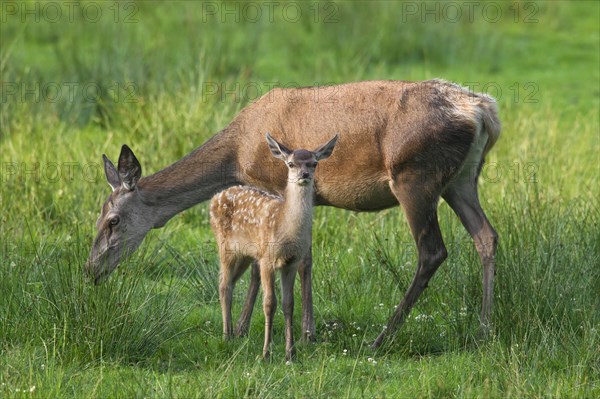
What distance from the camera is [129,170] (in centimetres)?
834

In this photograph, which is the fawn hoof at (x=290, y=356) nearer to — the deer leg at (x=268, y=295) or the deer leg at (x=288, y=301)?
the deer leg at (x=288, y=301)

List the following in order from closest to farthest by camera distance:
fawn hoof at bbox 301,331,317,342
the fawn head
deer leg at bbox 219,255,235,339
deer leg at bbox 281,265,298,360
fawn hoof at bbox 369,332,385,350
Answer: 1. the fawn head
2. deer leg at bbox 281,265,298,360
3. fawn hoof at bbox 369,332,385,350
4. fawn hoof at bbox 301,331,317,342
5. deer leg at bbox 219,255,235,339

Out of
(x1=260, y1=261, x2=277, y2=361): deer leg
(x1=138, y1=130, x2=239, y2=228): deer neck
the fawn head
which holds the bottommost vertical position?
(x1=260, y1=261, x2=277, y2=361): deer leg

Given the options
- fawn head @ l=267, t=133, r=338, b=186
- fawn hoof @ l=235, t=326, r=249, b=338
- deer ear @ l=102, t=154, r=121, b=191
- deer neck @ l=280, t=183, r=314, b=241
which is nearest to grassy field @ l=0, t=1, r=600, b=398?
fawn hoof @ l=235, t=326, r=249, b=338

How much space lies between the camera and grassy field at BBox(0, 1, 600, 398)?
6.80m

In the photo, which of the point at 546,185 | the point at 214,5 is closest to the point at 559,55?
the point at 214,5

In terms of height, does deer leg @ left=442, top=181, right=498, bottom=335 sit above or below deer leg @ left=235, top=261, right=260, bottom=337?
above

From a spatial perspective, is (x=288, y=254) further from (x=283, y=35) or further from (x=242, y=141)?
(x=283, y=35)

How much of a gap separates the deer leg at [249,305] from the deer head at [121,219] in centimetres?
91

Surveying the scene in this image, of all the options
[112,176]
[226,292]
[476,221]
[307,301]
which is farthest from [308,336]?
[112,176]

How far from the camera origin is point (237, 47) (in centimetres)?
1634

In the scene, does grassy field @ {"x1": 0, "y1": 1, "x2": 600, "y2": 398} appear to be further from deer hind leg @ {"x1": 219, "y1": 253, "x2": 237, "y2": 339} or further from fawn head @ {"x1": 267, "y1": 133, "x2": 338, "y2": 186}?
fawn head @ {"x1": 267, "y1": 133, "x2": 338, "y2": 186}

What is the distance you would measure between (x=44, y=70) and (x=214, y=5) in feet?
11.0

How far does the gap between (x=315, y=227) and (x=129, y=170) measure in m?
1.92
